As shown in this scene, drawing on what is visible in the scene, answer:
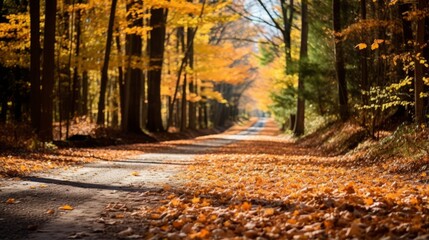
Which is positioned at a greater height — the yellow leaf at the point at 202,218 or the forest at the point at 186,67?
the forest at the point at 186,67

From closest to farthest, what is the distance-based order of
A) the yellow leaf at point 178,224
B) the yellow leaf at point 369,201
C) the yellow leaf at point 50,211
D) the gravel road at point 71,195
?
the gravel road at point 71,195 → the yellow leaf at point 178,224 → the yellow leaf at point 369,201 → the yellow leaf at point 50,211

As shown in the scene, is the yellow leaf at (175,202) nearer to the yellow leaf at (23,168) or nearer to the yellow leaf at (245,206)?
the yellow leaf at (245,206)

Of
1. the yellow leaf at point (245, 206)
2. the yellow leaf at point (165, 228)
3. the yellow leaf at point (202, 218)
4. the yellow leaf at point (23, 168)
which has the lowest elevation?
the yellow leaf at point (165, 228)

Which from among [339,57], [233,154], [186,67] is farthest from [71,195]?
[186,67]

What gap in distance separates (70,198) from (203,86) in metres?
38.7

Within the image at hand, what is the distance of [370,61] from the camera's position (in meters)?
15.4

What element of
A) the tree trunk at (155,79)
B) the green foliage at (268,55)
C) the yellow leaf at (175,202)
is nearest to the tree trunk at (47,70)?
the tree trunk at (155,79)

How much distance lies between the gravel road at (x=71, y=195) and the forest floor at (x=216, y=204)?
0.04 feet

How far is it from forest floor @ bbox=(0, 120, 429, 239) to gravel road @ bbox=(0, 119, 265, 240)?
1 centimetres

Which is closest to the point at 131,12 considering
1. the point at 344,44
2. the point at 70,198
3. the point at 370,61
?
the point at 344,44

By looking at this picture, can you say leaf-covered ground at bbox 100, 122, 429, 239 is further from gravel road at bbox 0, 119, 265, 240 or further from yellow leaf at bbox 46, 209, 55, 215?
yellow leaf at bbox 46, 209, 55, 215

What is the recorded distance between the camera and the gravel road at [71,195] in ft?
17.8

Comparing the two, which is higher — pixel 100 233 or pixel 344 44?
pixel 344 44

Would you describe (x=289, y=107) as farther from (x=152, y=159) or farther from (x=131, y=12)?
(x=152, y=159)
